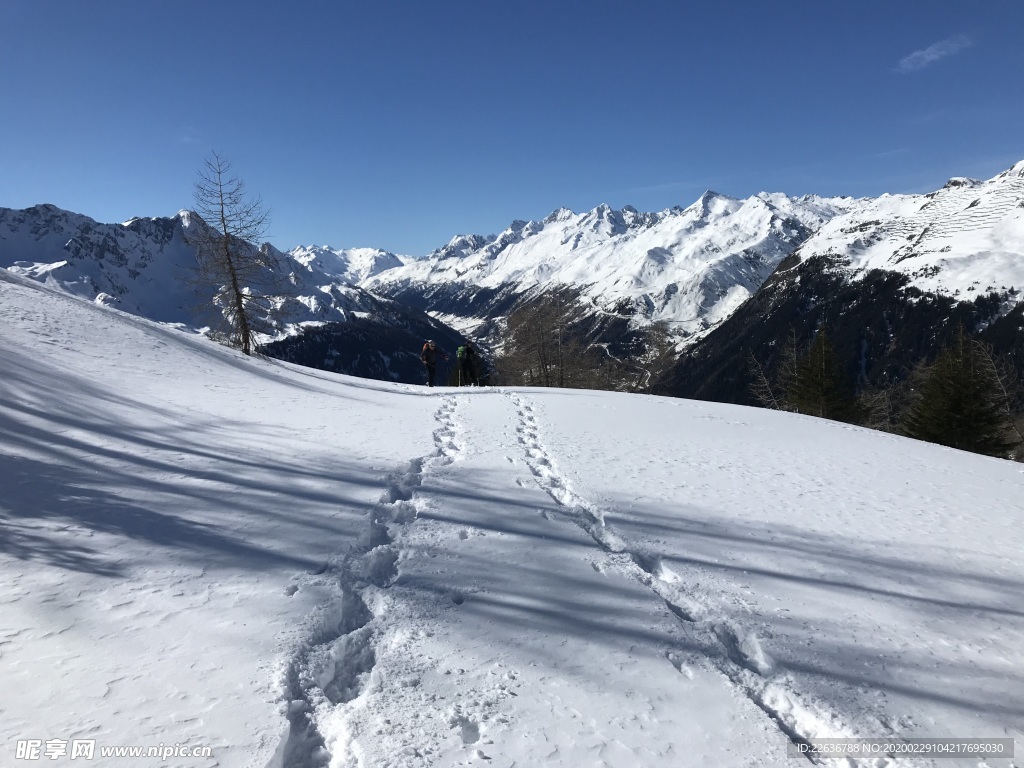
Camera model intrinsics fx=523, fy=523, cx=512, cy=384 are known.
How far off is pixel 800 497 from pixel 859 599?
3.69 meters

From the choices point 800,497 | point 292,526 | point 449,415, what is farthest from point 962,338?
point 292,526

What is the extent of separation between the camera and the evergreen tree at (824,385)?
116ft

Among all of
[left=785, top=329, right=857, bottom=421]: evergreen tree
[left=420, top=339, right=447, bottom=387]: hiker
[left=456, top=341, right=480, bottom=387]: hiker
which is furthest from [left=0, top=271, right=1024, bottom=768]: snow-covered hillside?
[left=785, top=329, right=857, bottom=421]: evergreen tree

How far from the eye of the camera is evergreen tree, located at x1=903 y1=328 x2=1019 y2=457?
2897 centimetres

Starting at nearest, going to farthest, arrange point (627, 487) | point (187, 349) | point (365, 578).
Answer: point (365, 578), point (627, 487), point (187, 349)

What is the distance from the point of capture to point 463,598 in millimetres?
5551

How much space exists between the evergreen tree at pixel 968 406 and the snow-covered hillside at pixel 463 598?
75.8 feet

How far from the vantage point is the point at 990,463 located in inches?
575

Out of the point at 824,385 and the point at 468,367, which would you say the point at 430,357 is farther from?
the point at 824,385

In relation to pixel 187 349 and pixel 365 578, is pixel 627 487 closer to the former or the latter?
pixel 365 578

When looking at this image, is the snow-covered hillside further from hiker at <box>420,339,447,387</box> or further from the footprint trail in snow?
hiker at <box>420,339,447,387</box>

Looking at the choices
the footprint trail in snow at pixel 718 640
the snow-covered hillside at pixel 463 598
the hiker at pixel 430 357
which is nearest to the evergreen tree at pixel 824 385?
the hiker at pixel 430 357

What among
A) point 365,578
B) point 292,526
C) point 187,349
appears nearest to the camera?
point 365,578

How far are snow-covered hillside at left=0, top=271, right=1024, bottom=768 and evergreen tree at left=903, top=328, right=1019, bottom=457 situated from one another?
910 inches
